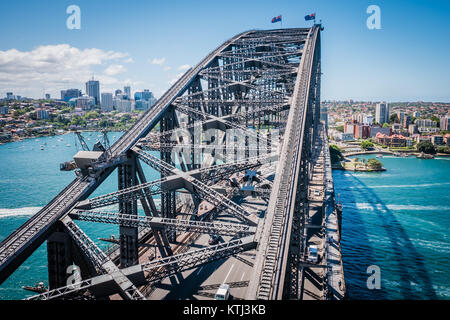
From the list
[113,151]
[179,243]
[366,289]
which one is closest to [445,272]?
[366,289]

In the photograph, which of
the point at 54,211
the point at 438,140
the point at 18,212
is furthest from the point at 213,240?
the point at 438,140

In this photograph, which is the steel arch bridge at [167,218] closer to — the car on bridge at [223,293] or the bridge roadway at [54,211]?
the bridge roadway at [54,211]

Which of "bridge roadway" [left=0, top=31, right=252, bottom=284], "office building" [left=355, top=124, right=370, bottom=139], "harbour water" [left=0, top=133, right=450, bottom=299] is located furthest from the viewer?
"office building" [left=355, top=124, right=370, bottom=139]

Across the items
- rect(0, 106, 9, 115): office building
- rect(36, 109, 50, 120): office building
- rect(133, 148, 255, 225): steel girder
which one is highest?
rect(0, 106, 9, 115): office building

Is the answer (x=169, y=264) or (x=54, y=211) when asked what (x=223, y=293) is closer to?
(x=169, y=264)

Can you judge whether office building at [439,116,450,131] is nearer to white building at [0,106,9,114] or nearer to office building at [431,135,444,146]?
office building at [431,135,444,146]

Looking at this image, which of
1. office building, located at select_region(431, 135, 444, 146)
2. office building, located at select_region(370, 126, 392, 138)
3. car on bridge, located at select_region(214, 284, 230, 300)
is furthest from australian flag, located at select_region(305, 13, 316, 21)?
office building, located at select_region(370, 126, 392, 138)
